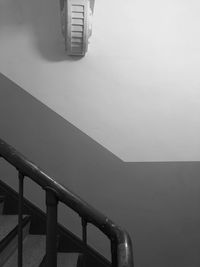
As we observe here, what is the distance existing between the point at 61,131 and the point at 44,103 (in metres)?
0.27

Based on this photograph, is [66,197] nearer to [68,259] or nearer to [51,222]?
[51,222]

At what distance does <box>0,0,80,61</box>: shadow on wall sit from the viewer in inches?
91.6

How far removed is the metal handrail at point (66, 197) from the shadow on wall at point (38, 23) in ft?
5.00

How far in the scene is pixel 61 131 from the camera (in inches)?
92.7

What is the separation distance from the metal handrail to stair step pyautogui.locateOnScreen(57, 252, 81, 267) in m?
1.10

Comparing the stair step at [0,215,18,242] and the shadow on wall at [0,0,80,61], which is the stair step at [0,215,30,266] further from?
the shadow on wall at [0,0,80,61]

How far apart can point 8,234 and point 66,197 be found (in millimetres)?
981

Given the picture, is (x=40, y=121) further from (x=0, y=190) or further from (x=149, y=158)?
(x=149, y=158)

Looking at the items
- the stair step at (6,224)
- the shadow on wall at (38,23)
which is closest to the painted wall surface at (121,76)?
the shadow on wall at (38,23)

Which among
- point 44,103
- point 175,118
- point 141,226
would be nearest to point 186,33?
point 175,118

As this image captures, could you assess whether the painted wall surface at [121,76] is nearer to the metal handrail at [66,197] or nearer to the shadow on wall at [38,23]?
the shadow on wall at [38,23]

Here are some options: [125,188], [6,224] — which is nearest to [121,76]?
[125,188]

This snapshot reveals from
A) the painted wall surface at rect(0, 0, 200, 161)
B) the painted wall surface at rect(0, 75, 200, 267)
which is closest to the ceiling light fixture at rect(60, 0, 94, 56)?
the painted wall surface at rect(0, 0, 200, 161)

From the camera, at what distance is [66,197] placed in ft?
3.18
